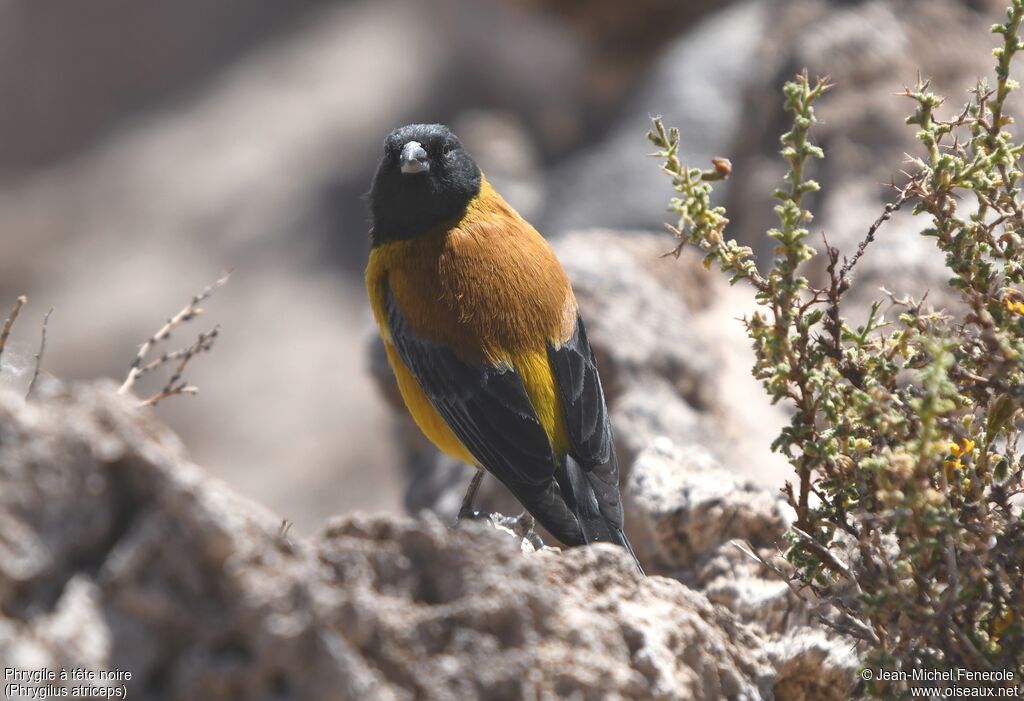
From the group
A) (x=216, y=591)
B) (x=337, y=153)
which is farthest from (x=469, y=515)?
(x=337, y=153)

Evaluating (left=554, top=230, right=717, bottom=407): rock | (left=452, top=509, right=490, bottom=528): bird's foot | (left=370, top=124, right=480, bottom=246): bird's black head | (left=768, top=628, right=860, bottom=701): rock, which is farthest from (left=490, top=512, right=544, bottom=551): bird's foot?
(left=554, top=230, right=717, bottom=407): rock

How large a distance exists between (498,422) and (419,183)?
1076 mm

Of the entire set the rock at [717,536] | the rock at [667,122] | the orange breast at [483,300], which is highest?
the rock at [667,122]

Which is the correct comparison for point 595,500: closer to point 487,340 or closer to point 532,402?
point 532,402

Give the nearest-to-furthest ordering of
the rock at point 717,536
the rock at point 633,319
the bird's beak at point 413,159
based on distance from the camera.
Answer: the rock at point 717,536 < the bird's beak at point 413,159 < the rock at point 633,319

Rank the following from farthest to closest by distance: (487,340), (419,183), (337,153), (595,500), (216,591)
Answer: (337,153), (419,183), (487,340), (595,500), (216,591)

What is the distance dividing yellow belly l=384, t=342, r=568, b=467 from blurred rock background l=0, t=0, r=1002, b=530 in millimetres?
1728

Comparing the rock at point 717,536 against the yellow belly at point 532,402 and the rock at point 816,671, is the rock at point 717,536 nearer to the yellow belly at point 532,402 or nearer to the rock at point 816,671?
the rock at point 816,671

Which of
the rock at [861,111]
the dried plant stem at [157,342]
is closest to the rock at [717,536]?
the dried plant stem at [157,342]

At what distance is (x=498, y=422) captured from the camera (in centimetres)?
405

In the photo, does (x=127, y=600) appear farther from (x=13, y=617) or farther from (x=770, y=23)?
(x=770, y=23)

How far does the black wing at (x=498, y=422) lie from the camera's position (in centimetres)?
386

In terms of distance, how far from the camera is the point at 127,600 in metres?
2.04

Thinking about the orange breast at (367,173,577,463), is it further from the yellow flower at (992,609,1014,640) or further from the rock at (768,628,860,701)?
the yellow flower at (992,609,1014,640)
